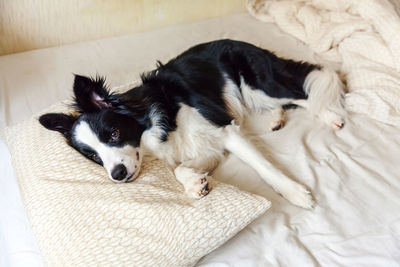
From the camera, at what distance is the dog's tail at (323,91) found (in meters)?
2.21

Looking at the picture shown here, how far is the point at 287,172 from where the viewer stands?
188 cm

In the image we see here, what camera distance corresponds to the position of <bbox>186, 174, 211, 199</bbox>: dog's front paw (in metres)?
1.55

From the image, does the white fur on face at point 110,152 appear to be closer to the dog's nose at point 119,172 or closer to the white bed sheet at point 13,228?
the dog's nose at point 119,172

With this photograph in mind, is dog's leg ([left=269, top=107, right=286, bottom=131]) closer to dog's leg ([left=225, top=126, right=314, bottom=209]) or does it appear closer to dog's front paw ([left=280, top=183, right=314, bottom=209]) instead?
dog's leg ([left=225, top=126, right=314, bottom=209])

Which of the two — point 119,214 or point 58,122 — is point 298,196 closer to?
point 119,214

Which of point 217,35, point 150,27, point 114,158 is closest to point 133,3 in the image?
point 150,27

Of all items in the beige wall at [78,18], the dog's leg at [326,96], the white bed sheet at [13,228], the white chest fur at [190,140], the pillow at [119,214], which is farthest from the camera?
the beige wall at [78,18]

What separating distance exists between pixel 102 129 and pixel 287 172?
3.47ft

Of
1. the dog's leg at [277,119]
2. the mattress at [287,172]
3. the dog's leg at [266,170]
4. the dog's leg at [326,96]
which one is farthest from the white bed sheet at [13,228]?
the dog's leg at [326,96]

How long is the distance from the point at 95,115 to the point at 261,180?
99 cm

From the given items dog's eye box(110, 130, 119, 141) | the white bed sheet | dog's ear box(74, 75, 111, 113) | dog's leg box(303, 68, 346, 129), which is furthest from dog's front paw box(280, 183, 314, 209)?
the white bed sheet

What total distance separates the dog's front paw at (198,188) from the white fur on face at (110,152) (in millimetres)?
311

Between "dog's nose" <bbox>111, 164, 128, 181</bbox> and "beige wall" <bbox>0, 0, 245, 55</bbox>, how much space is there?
182cm

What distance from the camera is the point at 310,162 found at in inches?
74.0
